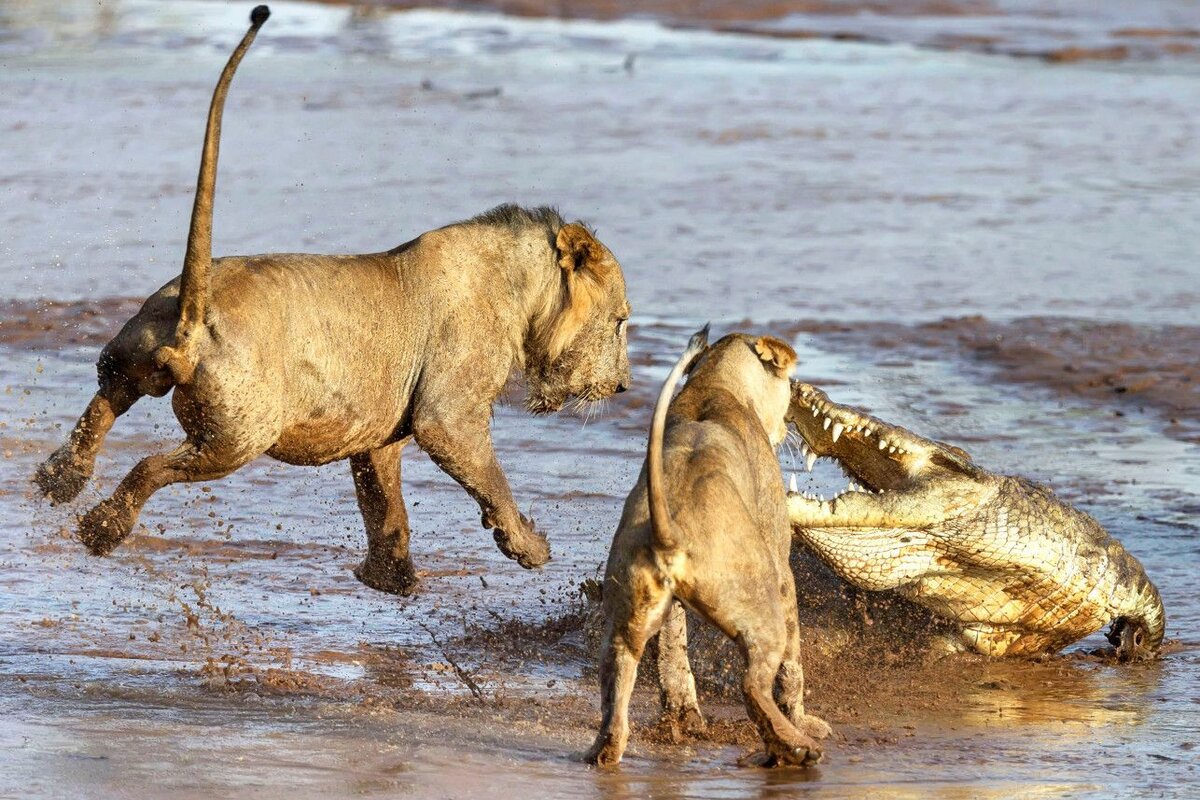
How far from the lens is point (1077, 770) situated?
5.91 m

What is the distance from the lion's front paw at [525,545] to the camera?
6.94 m

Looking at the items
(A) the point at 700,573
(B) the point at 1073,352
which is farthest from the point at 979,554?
(B) the point at 1073,352

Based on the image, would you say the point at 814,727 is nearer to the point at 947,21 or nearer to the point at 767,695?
the point at 767,695

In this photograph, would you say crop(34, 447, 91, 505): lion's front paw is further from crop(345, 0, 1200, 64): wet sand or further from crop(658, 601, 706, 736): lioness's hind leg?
crop(345, 0, 1200, 64): wet sand

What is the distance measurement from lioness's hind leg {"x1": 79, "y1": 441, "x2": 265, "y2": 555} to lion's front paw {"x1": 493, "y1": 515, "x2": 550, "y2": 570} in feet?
3.57

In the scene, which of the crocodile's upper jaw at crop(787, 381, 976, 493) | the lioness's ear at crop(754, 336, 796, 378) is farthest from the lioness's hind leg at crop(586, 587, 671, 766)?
the crocodile's upper jaw at crop(787, 381, 976, 493)

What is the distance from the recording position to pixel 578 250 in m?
7.11

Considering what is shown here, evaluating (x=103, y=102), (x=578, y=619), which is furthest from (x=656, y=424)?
(x=103, y=102)

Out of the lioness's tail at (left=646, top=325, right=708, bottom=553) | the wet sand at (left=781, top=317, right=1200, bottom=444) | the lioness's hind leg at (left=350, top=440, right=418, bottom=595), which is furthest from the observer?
the wet sand at (left=781, top=317, right=1200, bottom=444)

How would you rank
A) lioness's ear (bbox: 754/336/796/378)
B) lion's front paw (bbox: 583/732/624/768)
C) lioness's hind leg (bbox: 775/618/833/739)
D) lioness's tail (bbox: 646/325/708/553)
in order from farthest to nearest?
1. lioness's ear (bbox: 754/336/796/378)
2. lioness's hind leg (bbox: 775/618/833/739)
3. lion's front paw (bbox: 583/732/624/768)
4. lioness's tail (bbox: 646/325/708/553)

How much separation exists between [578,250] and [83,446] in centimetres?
196

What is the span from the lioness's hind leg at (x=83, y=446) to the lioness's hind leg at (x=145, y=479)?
14cm

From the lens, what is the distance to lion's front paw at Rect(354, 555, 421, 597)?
7.45 meters

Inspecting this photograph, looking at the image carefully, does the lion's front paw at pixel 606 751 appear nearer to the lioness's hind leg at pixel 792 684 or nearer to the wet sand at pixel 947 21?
the lioness's hind leg at pixel 792 684
